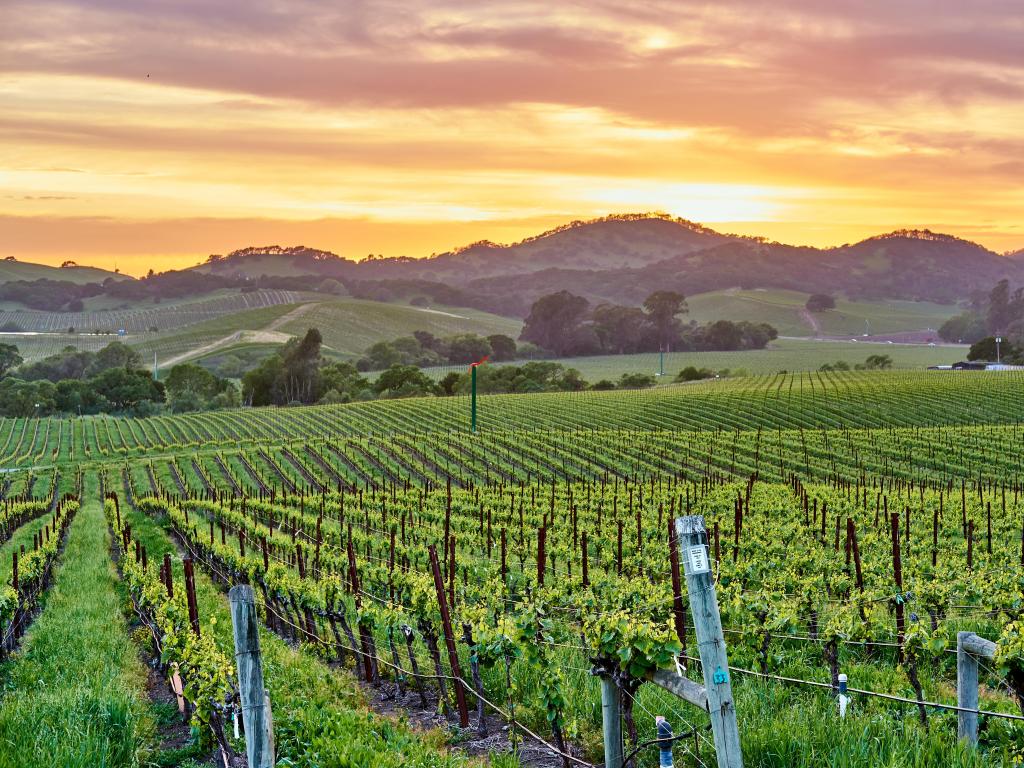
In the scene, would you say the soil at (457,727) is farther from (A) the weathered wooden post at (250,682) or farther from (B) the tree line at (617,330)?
(B) the tree line at (617,330)

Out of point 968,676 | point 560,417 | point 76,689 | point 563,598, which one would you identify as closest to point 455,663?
point 76,689

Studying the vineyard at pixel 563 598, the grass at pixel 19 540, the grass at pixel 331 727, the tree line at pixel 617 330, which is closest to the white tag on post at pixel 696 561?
the vineyard at pixel 563 598

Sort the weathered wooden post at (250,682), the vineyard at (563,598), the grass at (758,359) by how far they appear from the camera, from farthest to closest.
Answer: the grass at (758,359)
the vineyard at (563,598)
the weathered wooden post at (250,682)

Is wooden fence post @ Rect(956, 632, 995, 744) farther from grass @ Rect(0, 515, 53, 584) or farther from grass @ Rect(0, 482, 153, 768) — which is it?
grass @ Rect(0, 515, 53, 584)

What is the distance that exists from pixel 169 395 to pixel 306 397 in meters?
18.5

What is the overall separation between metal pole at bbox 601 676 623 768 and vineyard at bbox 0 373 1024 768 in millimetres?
38

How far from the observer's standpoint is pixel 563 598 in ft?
46.7

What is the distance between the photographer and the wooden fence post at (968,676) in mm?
7281

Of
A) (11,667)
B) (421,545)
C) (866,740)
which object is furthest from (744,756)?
(421,545)

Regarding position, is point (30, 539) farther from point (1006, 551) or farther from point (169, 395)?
point (169, 395)

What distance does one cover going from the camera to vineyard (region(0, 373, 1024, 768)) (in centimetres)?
787

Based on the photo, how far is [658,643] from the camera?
679cm

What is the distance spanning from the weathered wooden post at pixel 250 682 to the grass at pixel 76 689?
157 centimetres

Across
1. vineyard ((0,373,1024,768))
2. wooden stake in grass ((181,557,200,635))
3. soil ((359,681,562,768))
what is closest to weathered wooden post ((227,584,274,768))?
vineyard ((0,373,1024,768))
